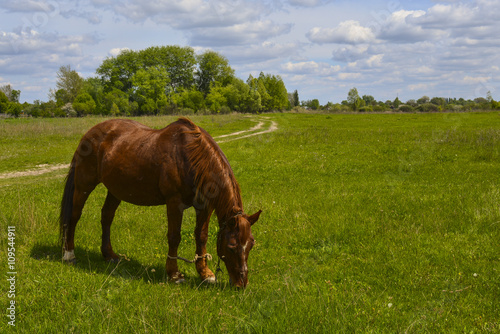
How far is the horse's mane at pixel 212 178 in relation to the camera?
497 cm

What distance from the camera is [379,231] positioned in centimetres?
762

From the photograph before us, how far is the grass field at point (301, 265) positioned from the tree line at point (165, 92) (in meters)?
68.1

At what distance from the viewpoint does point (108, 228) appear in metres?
6.49

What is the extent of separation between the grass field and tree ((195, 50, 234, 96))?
91915mm

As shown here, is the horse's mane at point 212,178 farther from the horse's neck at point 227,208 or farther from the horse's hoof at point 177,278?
the horse's hoof at point 177,278

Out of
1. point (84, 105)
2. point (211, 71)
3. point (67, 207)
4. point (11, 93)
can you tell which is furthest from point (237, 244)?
point (11, 93)

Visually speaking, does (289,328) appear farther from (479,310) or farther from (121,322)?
(479,310)

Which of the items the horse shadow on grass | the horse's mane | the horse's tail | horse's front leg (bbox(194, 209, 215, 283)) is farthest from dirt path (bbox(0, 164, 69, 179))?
the horse's mane

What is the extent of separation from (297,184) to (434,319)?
8.83 meters

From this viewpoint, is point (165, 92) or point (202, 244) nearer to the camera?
point (202, 244)

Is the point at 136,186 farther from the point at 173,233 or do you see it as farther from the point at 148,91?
the point at 148,91

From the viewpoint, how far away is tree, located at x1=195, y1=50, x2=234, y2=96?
333ft

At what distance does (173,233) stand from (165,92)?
93525 millimetres

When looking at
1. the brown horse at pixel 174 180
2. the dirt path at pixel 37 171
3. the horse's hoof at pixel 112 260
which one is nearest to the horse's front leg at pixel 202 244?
the brown horse at pixel 174 180
